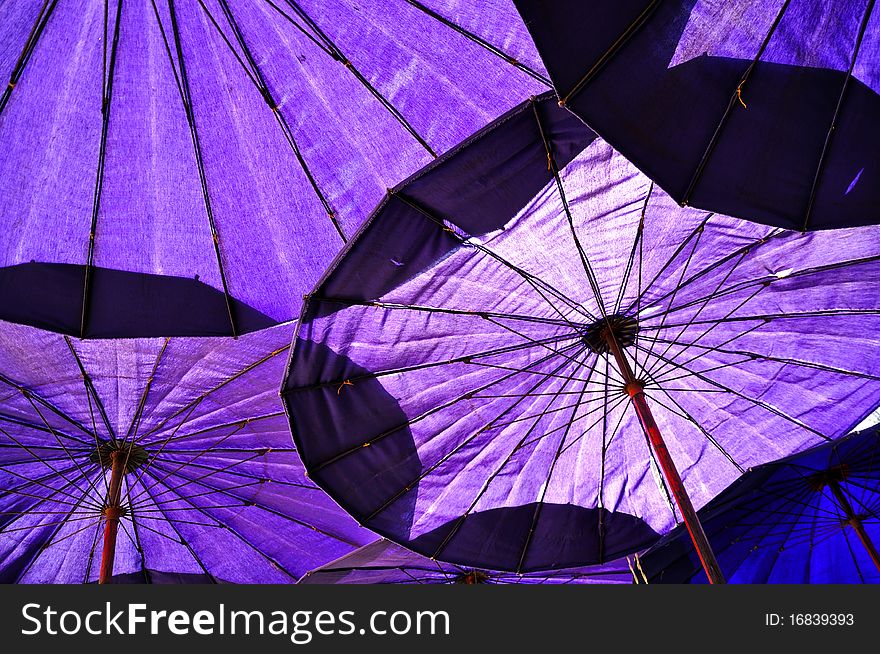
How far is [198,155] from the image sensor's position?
826 cm

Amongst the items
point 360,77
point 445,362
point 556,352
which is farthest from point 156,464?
point 360,77

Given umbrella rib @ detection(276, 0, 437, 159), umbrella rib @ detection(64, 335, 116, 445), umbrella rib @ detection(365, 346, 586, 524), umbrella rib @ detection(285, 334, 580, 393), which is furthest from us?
umbrella rib @ detection(64, 335, 116, 445)

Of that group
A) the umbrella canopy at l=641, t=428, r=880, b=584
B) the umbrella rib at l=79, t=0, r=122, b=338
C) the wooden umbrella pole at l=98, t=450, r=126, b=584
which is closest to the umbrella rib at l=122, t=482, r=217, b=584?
the wooden umbrella pole at l=98, t=450, r=126, b=584

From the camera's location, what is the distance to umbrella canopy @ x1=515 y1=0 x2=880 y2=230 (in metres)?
5.25

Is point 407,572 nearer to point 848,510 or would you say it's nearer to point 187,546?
point 187,546

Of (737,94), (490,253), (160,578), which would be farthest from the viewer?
(160,578)

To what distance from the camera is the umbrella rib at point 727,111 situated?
18.0 feet

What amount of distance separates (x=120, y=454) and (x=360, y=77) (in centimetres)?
654

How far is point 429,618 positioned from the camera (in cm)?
442

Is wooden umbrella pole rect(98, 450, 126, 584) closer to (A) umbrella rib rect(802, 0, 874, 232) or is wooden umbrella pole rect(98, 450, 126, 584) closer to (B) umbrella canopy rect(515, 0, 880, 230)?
(B) umbrella canopy rect(515, 0, 880, 230)

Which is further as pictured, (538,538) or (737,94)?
(538,538)

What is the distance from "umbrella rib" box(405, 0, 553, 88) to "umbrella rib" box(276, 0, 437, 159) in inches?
37.9

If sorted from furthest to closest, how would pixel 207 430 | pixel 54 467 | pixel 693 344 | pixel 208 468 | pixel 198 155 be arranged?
pixel 208 468 < pixel 54 467 < pixel 207 430 < pixel 693 344 < pixel 198 155

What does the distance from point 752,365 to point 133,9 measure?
7.97 metres
